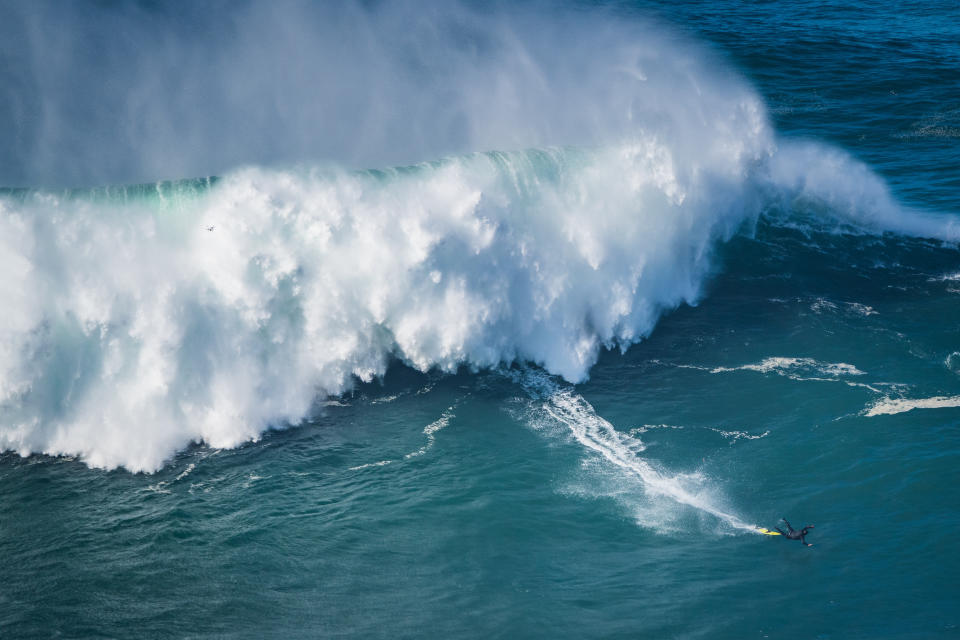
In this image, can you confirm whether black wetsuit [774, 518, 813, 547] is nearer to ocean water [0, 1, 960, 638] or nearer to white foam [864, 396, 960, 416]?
ocean water [0, 1, 960, 638]

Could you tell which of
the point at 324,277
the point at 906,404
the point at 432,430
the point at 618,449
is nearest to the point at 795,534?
the point at 618,449

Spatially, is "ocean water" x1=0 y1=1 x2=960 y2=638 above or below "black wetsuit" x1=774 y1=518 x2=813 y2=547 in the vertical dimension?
above

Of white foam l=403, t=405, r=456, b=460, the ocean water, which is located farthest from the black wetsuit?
white foam l=403, t=405, r=456, b=460

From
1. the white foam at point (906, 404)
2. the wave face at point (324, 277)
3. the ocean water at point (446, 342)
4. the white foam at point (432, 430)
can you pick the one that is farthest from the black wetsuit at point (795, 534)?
the white foam at point (432, 430)

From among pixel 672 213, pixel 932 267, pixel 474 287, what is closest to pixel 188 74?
A: pixel 474 287

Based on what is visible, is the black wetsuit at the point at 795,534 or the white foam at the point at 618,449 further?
the white foam at the point at 618,449

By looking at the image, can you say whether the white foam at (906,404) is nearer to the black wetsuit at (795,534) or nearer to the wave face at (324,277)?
the black wetsuit at (795,534)

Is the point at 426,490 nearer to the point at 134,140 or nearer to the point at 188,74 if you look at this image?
the point at 134,140

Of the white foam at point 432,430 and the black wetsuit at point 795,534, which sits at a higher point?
the white foam at point 432,430
